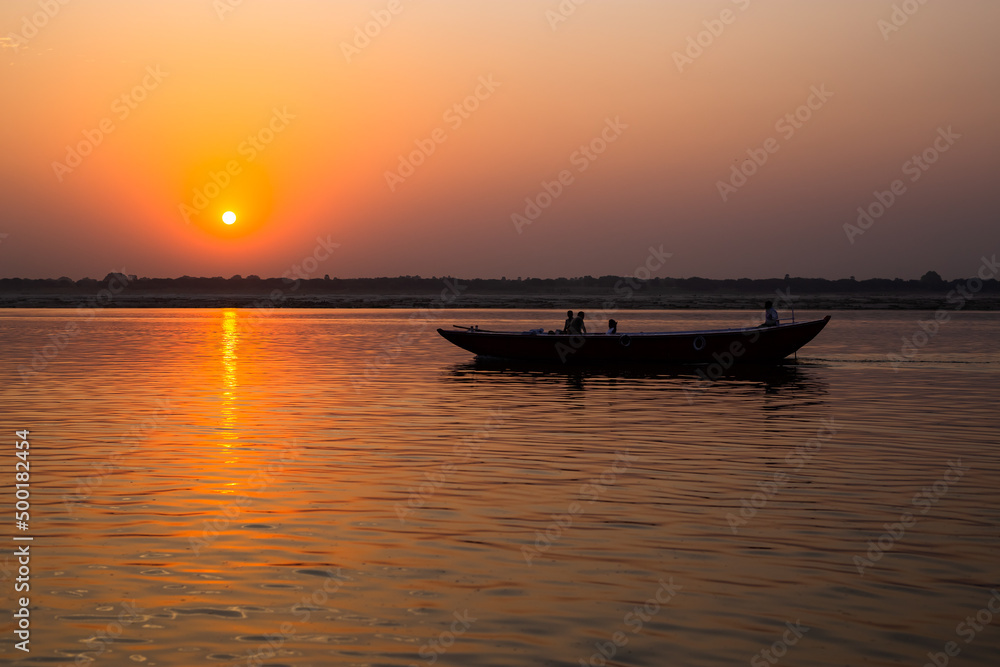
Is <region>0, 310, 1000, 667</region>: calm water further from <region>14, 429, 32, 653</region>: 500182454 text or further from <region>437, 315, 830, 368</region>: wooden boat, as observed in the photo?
<region>437, 315, 830, 368</region>: wooden boat

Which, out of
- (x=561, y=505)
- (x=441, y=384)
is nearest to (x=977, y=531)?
(x=561, y=505)

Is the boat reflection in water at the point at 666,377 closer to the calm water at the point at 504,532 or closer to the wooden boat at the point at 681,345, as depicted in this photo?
the wooden boat at the point at 681,345

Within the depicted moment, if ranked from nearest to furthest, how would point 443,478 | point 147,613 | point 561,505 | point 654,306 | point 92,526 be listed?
point 147,613 → point 92,526 → point 561,505 → point 443,478 → point 654,306

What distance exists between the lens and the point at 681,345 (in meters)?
37.2

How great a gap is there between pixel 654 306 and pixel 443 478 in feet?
467

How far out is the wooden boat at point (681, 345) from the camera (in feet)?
122

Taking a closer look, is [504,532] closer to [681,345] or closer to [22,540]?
[22,540]

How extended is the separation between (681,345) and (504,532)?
27216 mm

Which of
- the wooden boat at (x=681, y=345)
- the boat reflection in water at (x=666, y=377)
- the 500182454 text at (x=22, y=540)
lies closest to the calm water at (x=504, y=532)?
the 500182454 text at (x=22, y=540)

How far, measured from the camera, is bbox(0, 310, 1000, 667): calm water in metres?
7.57

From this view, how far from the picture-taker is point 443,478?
14109 millimetres

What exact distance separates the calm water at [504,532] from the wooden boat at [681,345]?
41.4ft

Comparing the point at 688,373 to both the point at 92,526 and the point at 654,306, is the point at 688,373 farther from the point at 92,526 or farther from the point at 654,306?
the point at 654,306

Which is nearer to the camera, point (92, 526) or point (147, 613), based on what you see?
point (147, 613)
